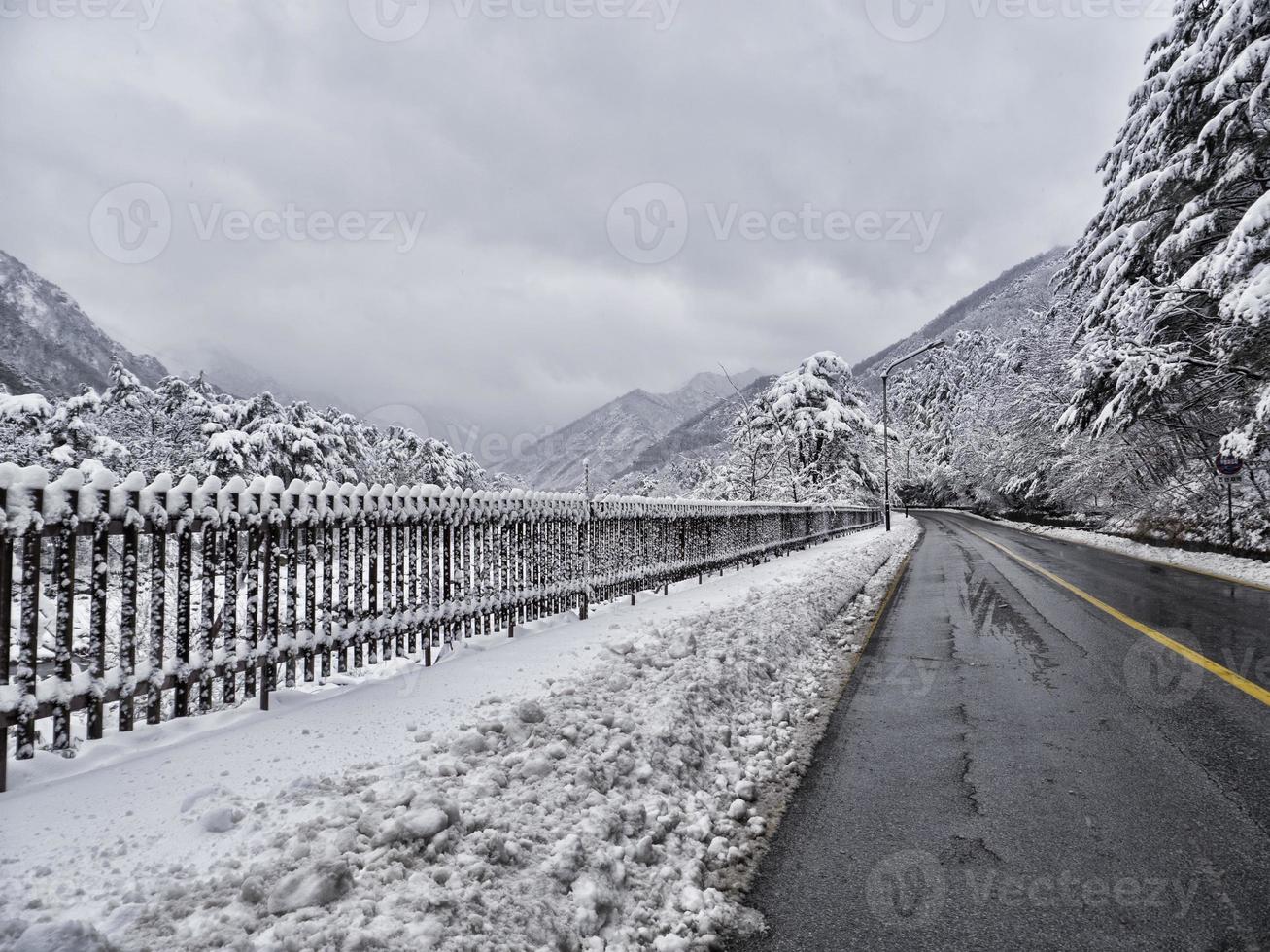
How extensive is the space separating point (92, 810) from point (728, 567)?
13.4 metres

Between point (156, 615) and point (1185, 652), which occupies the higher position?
point (156, 615)

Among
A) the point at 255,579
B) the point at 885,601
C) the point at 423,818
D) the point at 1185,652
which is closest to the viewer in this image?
the point at 423,818

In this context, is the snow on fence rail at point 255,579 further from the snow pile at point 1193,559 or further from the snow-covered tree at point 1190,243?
the snow pile at point 1193,559

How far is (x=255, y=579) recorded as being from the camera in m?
4.82

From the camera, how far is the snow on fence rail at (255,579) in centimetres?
361

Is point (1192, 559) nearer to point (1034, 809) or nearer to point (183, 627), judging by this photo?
point (1034, 809)

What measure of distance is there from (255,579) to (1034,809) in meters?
5.16

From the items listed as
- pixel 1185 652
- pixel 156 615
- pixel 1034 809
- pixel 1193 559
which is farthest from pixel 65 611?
pixel 1193 559

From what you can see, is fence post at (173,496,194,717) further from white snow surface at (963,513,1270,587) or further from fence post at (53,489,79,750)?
white snow surface at (963,513,1270,587)

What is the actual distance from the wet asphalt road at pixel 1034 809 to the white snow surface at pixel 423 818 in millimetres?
361

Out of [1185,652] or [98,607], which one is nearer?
[98,607]

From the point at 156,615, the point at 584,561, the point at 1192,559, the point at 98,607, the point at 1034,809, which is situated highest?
the point at 98,607

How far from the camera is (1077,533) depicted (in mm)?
32219

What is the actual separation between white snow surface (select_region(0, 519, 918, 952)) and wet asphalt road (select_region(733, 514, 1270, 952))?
0.36 metres
